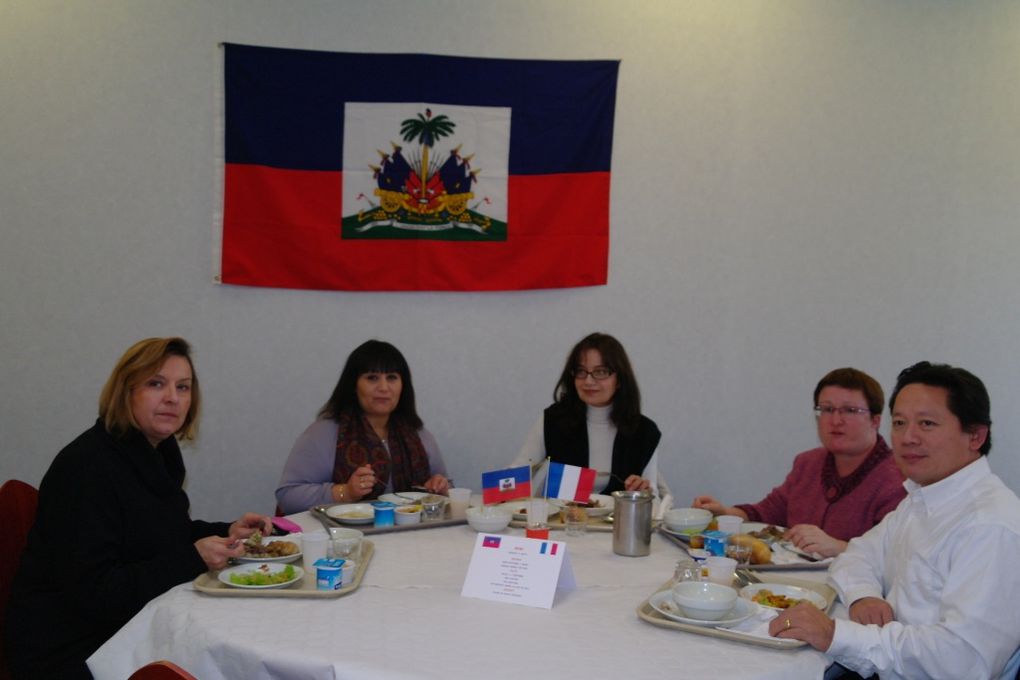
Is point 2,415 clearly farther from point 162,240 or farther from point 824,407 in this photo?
point 824,407

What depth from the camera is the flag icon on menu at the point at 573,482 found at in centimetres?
280

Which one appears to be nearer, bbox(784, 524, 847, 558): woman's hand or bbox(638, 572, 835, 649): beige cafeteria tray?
bbox(638, 572, 835, 649): beige cafeteria tray

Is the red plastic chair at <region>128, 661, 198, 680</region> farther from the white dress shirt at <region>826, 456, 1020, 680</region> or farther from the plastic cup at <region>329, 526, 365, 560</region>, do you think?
the white dress shirt at <region>826, 456, 1020, 680</region>

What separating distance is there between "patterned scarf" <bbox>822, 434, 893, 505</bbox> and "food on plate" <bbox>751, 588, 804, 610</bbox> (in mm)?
738

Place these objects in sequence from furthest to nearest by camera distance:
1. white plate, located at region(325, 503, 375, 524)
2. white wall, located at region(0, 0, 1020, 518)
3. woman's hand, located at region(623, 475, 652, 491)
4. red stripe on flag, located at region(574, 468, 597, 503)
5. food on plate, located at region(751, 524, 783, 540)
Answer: white wall, located at region(0, 0, 1020, 518) < woman's hand, located at region(623, 475, 652, 491) < red stripe on flag, located at region(574, 468, 597, 503) < white plate, located at region(325, 503, 375, 524) < food on plate, located at region(751, 524, 783, 540)

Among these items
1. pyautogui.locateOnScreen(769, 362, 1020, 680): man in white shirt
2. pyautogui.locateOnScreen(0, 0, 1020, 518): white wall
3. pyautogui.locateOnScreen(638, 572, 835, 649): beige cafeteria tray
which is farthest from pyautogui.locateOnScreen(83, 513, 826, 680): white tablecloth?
pyautogui.locateOnScreen(0, 0, 1020, 518): white wall

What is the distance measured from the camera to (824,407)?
264 centimetres

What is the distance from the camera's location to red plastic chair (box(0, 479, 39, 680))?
2.17m

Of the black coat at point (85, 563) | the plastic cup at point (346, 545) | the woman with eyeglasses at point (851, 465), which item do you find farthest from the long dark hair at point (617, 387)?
the black coat at point (85, 563)

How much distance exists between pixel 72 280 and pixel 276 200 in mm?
938

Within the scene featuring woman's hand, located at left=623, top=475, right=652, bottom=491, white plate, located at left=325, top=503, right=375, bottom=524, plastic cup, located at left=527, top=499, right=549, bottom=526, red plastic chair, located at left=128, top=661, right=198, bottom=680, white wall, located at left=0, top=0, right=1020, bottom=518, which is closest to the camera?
red plastic chair, located at left=128, top=661, right=198, bottom=680

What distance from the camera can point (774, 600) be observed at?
76.5 inches

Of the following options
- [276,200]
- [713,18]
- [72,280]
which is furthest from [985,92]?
[72,280]

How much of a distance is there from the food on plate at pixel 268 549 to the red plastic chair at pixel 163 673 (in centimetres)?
82
